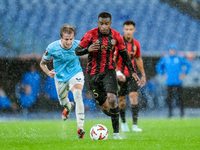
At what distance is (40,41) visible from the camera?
14.7 meters

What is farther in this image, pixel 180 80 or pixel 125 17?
pixel 125 17

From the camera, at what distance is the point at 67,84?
763 centimetres

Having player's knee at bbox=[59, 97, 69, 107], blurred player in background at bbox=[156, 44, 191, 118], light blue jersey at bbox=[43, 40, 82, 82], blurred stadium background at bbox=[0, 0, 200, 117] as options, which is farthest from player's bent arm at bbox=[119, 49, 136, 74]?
blurred stadium background at bbox=[0, 0, 200, 117]

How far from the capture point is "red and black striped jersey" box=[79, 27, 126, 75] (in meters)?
6.18

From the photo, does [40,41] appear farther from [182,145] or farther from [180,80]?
[182,145]

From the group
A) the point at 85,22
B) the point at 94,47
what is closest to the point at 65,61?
the point at 94,47

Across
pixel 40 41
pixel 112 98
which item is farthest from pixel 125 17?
pixel 112 98

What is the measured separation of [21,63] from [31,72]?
80 cm

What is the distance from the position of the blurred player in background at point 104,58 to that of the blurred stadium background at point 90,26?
7.61m

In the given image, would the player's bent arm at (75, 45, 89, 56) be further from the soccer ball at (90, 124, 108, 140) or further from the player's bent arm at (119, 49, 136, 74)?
the soccer ball at (90, 124, 108, 140)

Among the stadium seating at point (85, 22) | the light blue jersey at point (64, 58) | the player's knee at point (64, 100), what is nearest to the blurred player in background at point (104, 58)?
the light blue jersey at point (64, 58)

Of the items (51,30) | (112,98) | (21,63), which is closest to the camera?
(112,98)

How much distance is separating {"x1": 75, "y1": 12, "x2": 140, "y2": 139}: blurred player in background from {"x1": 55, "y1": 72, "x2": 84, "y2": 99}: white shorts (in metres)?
0.75

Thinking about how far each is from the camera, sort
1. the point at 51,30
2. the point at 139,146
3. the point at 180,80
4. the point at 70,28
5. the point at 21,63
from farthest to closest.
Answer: the point at 51,30, the point at 21,63, the point at 180,80, the point at 70,28, the point at 139,146
